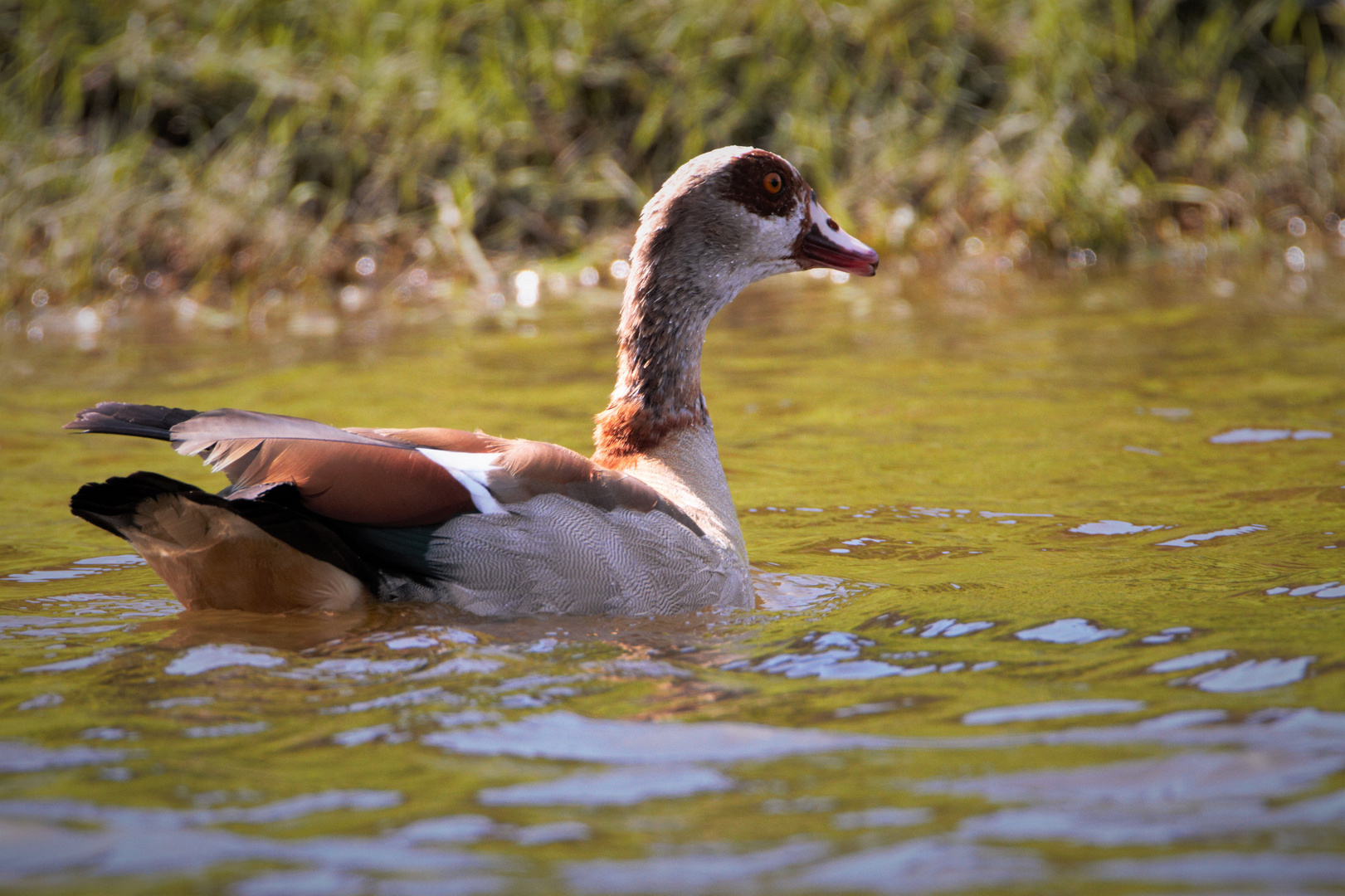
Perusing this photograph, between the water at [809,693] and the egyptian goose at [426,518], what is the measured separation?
0.41 ft

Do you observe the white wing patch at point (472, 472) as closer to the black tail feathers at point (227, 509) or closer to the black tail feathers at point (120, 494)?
the black tail feathers at point (227, 509)

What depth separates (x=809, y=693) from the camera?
11.5 ft

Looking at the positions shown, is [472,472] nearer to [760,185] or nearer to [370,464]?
[370,464]

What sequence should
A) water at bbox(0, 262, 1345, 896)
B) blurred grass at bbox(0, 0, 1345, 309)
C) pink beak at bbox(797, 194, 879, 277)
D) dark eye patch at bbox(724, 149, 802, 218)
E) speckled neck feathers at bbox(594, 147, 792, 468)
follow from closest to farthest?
water at bbox(0, 262, 1345, 896) < speckled neck feathers at bbox(594, 147, 792, 468) < dark eye patch at bbox(724, 149, 802, 218) < pink beak at bbox(797, 194, 879, 277) < blurred grass at bbox(0, 0, 1345, 309)

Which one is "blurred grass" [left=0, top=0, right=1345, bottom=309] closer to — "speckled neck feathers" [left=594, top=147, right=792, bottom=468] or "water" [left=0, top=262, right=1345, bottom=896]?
"water" [left=0, top=262, right=1345, bottom=896]

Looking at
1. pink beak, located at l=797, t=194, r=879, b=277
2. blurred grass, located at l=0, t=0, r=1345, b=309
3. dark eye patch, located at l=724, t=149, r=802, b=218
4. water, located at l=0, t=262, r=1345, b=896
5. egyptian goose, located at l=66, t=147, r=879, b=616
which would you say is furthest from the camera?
blurred grass, located at l=0, t=0, r=1345, b=309

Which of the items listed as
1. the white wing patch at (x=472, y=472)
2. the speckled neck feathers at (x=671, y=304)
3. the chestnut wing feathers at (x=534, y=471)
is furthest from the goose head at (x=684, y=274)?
the white wing patch at (x=472, y=472)

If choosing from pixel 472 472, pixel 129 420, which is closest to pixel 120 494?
pixel 129 420

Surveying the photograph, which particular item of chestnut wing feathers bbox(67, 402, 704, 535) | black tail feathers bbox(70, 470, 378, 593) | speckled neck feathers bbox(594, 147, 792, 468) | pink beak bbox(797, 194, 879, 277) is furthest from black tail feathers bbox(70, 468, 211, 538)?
pink beak bbox(797, 194, 879, 277)

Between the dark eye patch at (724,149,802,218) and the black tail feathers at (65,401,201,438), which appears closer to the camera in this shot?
the black tail feathers at (65,401,201,438)

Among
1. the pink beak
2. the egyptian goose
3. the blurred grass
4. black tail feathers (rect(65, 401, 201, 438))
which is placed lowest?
the egyptian goose

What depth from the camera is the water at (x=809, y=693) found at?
260 centimetres

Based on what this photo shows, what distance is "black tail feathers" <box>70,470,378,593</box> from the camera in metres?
3.74

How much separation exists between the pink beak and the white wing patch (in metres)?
1.72
